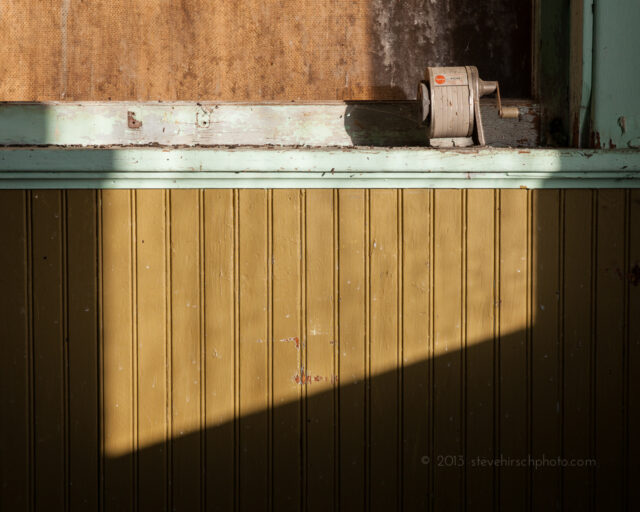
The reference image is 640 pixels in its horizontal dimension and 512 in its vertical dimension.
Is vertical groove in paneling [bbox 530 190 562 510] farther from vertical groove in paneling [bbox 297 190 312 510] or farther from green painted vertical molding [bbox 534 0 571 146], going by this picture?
vertical groove in paneling [bbox 297 190 312 510]

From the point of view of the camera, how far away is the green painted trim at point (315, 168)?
1.75 metres

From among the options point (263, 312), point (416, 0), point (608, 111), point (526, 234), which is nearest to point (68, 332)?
point (263, 312)

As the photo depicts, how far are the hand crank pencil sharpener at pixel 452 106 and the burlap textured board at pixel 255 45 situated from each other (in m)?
0.33

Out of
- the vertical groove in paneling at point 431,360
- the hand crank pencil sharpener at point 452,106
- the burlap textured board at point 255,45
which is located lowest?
the vertical groove in paneling at point 431,360

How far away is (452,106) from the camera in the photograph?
6.07ft

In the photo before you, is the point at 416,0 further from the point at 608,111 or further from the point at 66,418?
the point at 66,418

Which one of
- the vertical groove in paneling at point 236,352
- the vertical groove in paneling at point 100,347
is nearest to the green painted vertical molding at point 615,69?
the vertical groove in paneling at point 236,352

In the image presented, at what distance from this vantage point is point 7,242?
1.76 m

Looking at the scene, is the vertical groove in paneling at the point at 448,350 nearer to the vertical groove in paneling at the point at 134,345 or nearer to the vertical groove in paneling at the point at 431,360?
the vertical groove in paneling at the point at 431,360

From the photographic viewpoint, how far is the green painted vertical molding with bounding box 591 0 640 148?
1.84 metres

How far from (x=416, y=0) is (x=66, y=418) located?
194 centimetres

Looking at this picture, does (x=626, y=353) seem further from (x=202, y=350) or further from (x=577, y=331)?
(x=202, y=350)

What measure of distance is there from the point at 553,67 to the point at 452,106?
535mm

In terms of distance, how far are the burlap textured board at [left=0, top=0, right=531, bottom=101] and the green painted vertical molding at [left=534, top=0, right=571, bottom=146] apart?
10cm
